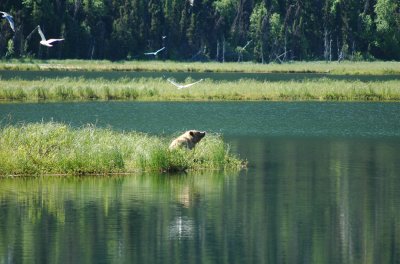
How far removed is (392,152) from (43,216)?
1816cm

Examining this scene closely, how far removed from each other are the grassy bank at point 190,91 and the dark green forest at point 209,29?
196 ft

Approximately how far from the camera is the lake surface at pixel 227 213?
→ 17891 mm

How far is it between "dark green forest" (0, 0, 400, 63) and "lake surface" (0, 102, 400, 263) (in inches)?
3643

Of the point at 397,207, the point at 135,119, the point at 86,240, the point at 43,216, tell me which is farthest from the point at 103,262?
the point at 135,119

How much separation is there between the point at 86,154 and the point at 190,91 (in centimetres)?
3706

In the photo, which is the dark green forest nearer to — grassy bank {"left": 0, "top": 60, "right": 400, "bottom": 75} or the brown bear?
grassy bank {"left": 0, "top": 60, "right": 400, "bottom": 75}

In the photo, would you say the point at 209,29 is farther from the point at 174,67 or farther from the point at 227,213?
the point at 227,213

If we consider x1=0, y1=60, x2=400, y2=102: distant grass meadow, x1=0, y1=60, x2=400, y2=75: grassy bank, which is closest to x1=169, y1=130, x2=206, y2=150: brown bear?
x1=0, y1=60, x2=400, y2=102: distant grass meadow

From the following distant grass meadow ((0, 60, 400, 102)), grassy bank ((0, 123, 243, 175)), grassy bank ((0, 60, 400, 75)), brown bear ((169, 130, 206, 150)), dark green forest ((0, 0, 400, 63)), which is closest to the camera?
grassy bank ((0, 123, 243, 175))

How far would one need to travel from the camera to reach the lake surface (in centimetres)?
1789

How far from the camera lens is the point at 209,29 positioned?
146875 mm

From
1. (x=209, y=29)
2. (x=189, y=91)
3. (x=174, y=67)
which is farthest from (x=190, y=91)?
(x=209, y=29)

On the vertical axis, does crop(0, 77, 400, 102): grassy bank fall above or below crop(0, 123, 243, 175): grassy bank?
below

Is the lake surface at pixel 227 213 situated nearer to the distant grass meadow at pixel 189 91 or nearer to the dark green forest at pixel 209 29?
the distant grass meadow at pixel 189 91
